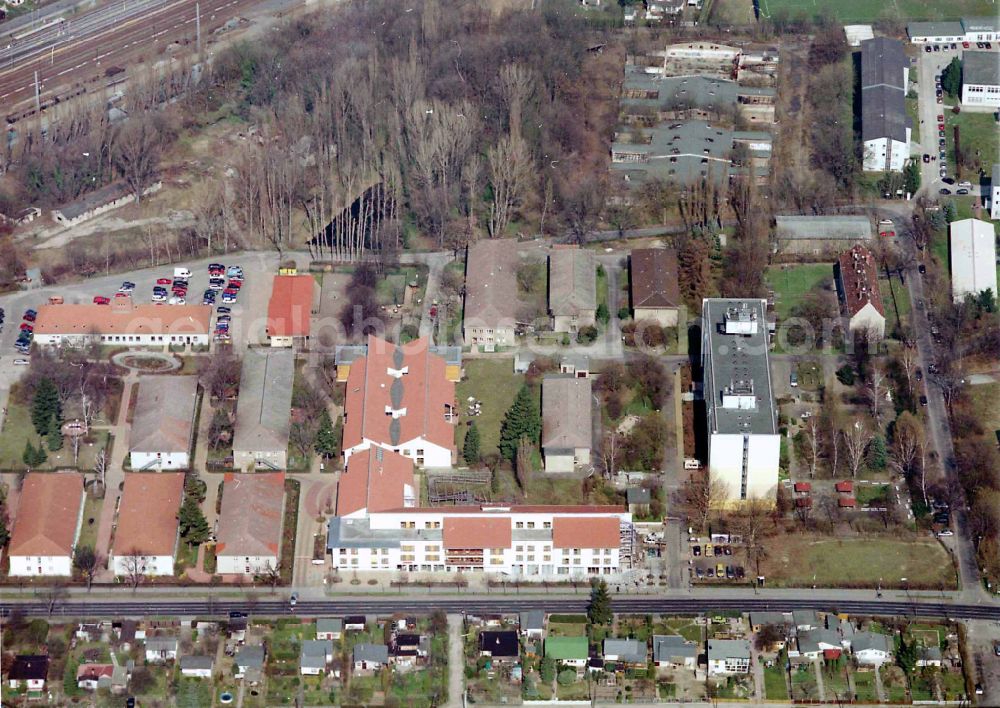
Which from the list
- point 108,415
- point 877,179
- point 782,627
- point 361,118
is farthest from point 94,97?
point 782,627

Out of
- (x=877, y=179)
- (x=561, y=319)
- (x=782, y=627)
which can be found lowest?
(x=782, y=627)

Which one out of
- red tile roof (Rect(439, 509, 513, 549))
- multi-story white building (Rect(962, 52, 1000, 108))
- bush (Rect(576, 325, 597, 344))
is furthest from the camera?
multi-story white building (Rect(962, 52, 1000, 108))

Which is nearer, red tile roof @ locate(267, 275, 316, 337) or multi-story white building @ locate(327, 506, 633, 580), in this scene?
multi-story white building @ locate(327, 506, 633, 580)

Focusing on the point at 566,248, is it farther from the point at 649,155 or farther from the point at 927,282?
the point at 927,282

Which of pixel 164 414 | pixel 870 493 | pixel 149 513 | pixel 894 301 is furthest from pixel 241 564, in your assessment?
pixel 894 301

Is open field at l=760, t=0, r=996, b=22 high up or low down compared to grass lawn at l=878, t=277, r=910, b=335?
up

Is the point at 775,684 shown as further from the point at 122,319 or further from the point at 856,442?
the point at 122,319

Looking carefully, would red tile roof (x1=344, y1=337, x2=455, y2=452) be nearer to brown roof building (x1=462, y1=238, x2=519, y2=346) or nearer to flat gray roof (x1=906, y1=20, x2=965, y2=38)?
brown roof building (x1=462, y1=238, x2=519, y2=346)

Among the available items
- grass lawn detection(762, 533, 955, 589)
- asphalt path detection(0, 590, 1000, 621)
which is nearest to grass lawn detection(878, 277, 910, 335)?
grass lawn detection(762, 533, 955, 589)
